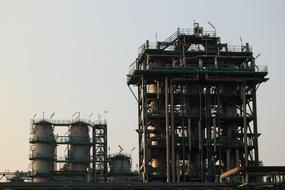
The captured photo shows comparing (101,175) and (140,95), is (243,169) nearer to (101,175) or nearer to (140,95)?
(140,95)

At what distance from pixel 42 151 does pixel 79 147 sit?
20.9ft

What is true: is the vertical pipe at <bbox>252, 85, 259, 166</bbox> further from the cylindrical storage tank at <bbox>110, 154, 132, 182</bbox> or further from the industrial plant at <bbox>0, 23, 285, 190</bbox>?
the cylindrical storage tank at <bbox>110, 154, 132, 182</bbox>

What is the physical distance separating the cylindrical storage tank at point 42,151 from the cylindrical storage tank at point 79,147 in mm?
3177

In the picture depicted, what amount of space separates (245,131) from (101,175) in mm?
28608

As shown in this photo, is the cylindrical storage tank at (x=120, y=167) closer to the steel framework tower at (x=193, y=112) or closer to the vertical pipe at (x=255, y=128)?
the steel framework tower at (x=193, y=112)

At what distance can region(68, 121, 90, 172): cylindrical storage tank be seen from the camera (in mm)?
107562

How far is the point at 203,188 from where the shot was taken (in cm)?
7588

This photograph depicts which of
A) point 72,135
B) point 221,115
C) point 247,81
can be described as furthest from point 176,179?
point 72,135

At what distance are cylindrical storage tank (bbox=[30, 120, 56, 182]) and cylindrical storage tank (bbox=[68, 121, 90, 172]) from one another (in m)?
3.18

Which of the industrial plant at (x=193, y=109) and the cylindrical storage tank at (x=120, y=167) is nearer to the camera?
the industrial plant at (x=193, y=109)

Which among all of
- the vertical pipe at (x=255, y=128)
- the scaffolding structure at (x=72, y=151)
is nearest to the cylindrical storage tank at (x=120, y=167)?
the scaffolding structure at (x=72, y=151)

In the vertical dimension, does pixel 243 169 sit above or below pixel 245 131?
below

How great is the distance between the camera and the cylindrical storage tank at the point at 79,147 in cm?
10756

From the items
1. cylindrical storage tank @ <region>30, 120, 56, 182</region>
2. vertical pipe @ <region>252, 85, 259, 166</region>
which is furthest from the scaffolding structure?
vertical pipe @ <region>252, 85, 259, 166</region>
